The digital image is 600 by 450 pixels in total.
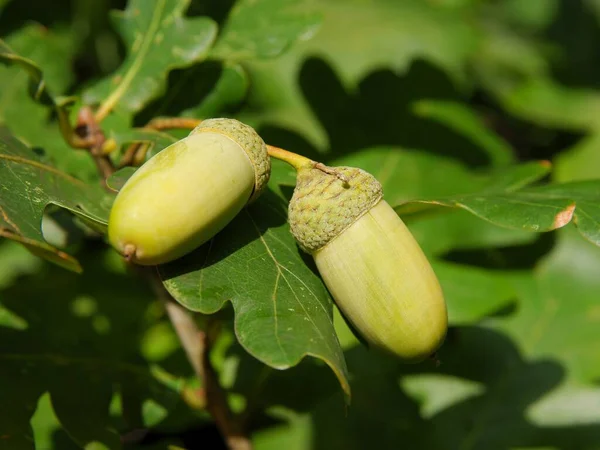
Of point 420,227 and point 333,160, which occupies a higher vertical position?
point 333,160

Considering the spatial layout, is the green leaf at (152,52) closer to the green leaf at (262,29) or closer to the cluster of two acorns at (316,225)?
the green leaf at (262,29)

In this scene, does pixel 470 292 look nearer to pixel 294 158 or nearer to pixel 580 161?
pixel 294 158

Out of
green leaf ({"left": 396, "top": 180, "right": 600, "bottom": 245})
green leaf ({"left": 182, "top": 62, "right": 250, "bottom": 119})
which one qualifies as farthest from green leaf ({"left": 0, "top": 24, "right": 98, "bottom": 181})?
green leaf ({"left": 396, "top": 180, "right": 600, "bottom": 245})

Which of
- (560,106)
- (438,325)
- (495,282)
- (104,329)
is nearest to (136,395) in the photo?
(104,329)

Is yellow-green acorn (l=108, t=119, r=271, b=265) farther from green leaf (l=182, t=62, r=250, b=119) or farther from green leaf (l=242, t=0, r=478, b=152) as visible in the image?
green leaf (l=242, t=0, r=478, b=152)

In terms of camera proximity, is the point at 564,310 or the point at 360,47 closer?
the point at 564,310

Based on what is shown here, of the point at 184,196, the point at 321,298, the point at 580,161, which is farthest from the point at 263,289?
the point at 580,161

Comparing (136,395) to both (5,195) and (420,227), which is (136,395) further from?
(420,227)
